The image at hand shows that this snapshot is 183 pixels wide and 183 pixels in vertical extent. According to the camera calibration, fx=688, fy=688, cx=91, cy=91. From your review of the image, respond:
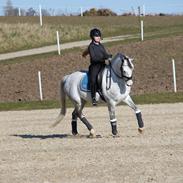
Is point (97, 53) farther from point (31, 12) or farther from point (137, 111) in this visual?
point (31, 12)

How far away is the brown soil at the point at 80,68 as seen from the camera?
2886 centimetres

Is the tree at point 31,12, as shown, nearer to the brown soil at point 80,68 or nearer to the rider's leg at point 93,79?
the brown soil at point 80,68

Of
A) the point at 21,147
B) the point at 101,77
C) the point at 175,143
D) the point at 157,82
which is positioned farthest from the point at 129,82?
the point at 157,82

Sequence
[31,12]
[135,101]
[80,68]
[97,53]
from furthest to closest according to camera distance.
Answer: [31,12], [80,68], [135,101], [97,53]

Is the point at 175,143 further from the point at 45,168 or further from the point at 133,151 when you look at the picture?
the point at 45,168

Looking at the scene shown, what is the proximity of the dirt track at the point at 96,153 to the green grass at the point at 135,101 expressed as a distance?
447cm

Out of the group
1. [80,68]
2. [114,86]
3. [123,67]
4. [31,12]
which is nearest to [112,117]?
[114,86]

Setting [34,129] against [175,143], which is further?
[34,129]

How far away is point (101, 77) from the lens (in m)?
14.7

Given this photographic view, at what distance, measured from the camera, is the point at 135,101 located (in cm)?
2425

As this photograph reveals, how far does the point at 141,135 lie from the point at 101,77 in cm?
161

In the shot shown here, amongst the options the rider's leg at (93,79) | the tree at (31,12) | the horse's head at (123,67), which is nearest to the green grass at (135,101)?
the rider's leg at (93,79)

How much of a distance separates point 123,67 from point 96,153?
2353mm

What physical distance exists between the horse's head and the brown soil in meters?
12.6
